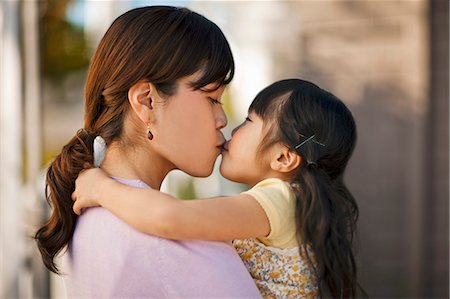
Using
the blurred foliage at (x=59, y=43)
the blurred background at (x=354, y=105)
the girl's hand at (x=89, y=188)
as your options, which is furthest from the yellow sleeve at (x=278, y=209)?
the blurred foliage at (x=59, y=43)

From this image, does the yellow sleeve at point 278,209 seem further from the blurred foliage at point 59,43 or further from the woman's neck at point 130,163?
the blurred foliage at point 59,43

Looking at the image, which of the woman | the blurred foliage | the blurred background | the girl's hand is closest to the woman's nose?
the woman

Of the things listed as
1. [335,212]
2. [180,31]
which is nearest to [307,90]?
[335,212]

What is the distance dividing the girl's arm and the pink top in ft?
0.08

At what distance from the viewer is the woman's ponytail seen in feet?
6.63

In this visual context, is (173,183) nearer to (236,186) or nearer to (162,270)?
(236,186)

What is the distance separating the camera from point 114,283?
1806mm

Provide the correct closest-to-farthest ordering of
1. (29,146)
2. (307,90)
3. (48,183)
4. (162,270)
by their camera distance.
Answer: (162,270) → (48,183) → (307,90) → (29,146)

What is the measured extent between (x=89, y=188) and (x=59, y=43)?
4210 mm

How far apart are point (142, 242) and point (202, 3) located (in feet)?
13.4

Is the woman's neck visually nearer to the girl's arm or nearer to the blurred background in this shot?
the girl's arm

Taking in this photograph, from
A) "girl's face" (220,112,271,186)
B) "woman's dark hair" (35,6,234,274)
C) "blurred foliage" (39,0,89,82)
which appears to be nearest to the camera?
"woman's dark hair" (35,6,234,274)

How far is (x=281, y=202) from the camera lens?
2043mm

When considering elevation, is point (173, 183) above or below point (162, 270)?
below
